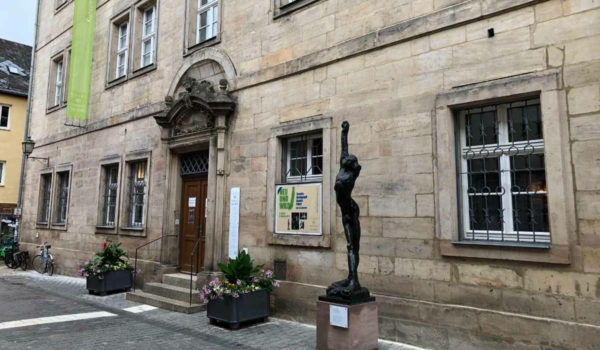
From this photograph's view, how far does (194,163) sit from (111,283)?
323 cm

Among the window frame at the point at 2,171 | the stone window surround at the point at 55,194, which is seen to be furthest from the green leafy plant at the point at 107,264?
the window frame at the point at 2,171

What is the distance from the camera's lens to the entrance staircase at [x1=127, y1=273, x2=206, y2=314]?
8.03 m

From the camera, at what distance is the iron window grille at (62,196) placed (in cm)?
1477

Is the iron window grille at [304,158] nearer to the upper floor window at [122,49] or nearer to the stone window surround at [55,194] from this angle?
the upper floor window at [122,49]

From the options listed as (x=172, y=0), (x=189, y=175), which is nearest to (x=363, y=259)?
(x=189, y=175)

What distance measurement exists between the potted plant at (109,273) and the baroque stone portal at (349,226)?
21.2 feet

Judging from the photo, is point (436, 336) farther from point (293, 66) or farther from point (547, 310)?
point (293, 66)

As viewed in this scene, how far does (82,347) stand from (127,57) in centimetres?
878

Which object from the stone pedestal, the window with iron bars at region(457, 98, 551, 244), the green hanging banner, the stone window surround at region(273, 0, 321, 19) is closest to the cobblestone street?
the stone pedestal

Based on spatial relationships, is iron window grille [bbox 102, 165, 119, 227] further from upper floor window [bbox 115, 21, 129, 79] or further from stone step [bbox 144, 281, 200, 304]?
stone step [bbox 144, 281, 200, 304]

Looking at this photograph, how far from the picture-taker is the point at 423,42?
6.25m

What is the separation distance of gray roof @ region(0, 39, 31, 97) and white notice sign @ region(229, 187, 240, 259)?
2072 centimetres

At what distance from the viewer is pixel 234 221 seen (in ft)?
28.2

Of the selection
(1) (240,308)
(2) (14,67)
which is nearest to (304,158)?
(1) (240,308)
